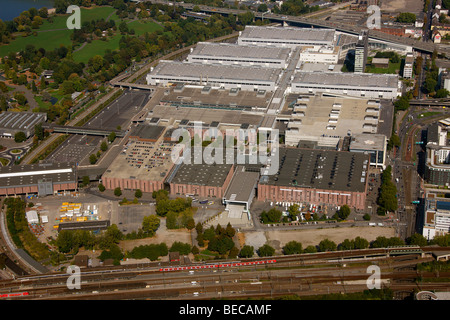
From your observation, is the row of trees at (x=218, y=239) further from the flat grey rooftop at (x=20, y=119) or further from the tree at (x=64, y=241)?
the flat grey rooftop at (x=20, y=119)

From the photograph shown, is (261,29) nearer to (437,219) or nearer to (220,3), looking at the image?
(220,3)

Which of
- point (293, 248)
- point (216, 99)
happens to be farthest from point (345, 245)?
point (216, 99)

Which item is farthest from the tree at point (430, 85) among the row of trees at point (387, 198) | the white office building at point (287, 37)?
the row of trees at point (387, 198)

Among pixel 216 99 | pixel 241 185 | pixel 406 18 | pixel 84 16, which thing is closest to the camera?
pixel 241 185

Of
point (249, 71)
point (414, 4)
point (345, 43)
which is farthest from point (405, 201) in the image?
point (414, 4)

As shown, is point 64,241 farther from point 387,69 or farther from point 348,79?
point 387,69

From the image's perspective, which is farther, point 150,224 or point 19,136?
point 19,136
